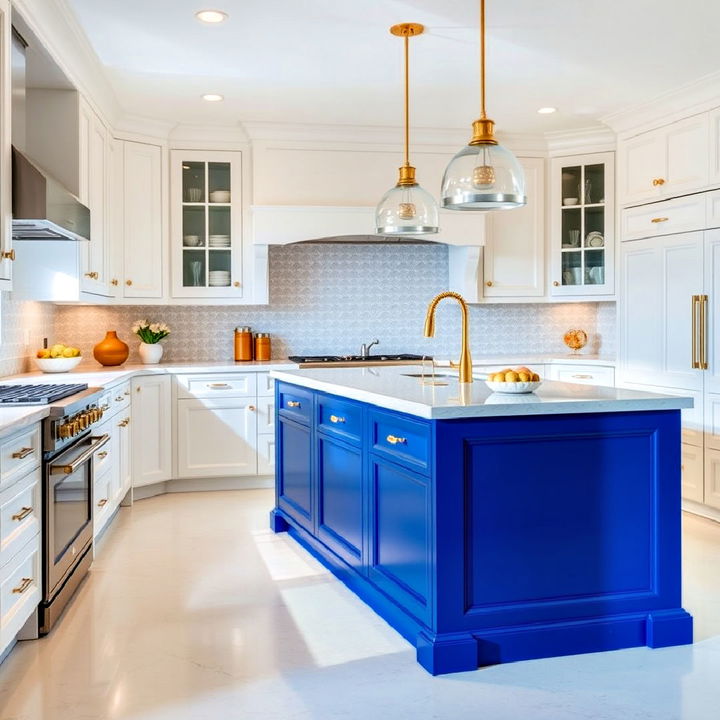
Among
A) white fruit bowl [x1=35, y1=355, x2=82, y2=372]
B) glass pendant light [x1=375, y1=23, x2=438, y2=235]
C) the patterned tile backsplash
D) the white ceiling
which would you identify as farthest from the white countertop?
the patterned tile backsplash

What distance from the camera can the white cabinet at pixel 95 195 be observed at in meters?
4.54

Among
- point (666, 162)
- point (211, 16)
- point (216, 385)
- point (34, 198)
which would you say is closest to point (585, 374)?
point (666, 162)

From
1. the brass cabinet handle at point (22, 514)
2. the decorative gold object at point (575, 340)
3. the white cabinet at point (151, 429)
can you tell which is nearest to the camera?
the brass cabinet handle at point (22, 514)

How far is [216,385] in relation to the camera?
551 cm

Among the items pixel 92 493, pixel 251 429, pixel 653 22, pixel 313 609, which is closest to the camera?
pixel 313 609

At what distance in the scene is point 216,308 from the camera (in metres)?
6.12

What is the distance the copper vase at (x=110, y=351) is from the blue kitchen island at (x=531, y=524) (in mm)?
2886

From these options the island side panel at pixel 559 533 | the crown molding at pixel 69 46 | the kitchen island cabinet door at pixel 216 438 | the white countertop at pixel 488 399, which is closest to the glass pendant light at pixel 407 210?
the white countertop at pixel 488 399

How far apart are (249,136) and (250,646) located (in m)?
3.83

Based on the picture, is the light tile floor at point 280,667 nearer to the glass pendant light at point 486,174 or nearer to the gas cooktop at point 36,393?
the gas cooktop at point 36,393

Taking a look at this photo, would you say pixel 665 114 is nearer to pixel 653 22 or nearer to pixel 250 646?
pixel 653 22

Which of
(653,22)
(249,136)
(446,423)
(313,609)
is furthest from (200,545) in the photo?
(653,22)

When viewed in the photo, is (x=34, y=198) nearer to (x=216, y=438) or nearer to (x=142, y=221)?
(x=142, y=221)

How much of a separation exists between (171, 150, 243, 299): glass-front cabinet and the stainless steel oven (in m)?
2.16
